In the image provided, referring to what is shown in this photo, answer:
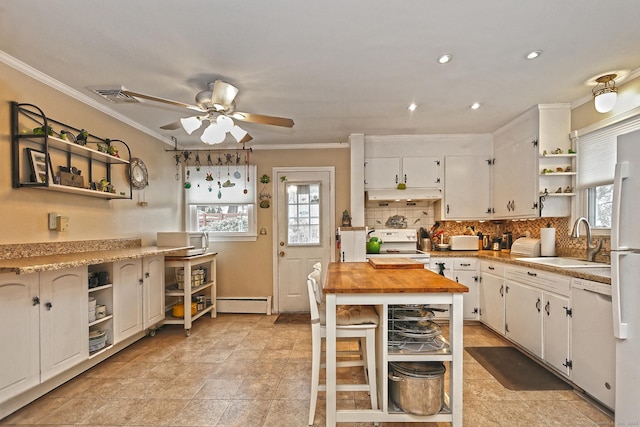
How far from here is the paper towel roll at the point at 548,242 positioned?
10.4 feet

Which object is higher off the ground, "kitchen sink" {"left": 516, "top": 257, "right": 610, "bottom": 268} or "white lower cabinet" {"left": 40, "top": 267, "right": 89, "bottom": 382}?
"kitchen sink" {"left": 516, "top": 257, "right": 610, "bottom": 268}

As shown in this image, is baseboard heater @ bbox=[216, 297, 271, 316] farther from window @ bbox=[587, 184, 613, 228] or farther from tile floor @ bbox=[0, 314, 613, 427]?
window @ bbox=[587, 184, 613, 228]

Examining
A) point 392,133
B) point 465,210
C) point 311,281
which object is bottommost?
point 311,281

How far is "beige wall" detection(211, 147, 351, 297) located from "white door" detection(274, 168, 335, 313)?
0.12m

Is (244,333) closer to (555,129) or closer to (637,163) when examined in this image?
(637,163)

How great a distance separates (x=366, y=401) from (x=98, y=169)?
123 inches

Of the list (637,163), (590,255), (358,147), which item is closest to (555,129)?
(590,255)

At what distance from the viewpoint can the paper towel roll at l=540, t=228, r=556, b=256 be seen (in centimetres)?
317

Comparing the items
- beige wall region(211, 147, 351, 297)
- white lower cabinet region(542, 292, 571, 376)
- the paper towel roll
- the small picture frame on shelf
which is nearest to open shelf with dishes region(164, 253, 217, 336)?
beige wall region(211, 147, 351, 297)

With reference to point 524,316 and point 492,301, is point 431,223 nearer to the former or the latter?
point 492,301

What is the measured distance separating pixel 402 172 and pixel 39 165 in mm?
3619

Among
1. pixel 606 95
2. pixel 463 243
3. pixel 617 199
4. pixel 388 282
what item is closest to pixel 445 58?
pixel 617 199

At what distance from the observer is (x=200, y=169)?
179 inches

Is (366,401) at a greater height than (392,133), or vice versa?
(392,133)
